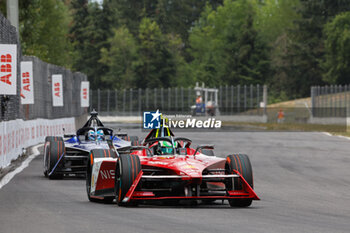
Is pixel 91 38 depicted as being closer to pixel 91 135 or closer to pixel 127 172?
pixel 91 135

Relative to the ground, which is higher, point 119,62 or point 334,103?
point 119,62

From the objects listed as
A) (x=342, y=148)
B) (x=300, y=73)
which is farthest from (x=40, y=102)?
(x=300, y=73)

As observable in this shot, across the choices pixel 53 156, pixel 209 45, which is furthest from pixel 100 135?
pixel 209 45

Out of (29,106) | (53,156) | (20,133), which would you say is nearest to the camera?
(53,156)

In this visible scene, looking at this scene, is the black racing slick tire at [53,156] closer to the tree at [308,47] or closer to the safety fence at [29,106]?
the safety fence at [29,106]

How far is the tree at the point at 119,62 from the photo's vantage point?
10869 cm

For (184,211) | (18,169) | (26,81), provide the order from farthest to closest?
(26,81), (18,169), (184,211)

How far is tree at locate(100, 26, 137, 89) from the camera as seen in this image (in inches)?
4279

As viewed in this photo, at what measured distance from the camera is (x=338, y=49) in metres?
90.9

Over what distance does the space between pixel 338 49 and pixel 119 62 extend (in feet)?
102

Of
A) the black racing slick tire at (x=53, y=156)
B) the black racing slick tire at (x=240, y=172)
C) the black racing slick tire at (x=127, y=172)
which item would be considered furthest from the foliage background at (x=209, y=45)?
the black racing slick tire at (x=127, y=172)

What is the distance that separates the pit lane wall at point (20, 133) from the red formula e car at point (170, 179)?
724 centimetres

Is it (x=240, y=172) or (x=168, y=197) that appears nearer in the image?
→ (x=168, y=197)

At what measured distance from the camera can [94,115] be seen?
1972 centimetres
